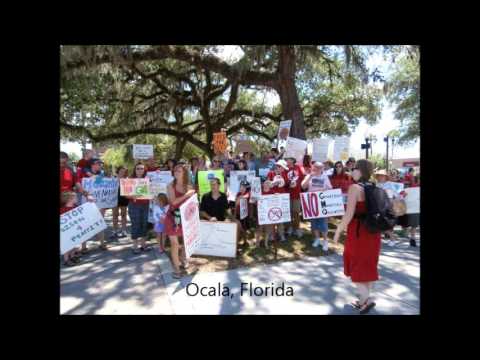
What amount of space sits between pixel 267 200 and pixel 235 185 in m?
1.65

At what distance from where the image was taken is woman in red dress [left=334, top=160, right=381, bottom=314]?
141 inches

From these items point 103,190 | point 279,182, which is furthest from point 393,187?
point 103,190

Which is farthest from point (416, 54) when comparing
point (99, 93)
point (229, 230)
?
point (99, 93)

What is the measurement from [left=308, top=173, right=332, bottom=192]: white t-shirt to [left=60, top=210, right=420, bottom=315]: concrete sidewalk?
1389 mm

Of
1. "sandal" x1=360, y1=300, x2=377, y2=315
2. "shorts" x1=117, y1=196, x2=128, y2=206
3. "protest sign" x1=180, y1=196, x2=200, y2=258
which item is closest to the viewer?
"sandal" x1=360, y1=300, x2=377, y2=315

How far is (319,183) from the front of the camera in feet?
21.7

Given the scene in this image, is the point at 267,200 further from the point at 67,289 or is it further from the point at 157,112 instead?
the point at 157,112

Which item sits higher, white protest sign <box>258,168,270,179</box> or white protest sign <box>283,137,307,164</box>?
white protest sign <box>283,137,307,164</box>

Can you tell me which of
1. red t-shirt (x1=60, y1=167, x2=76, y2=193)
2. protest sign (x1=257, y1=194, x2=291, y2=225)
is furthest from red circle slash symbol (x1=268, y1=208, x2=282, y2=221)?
red t-shirt (x1=60, y1=167, x2=76, y2=193)

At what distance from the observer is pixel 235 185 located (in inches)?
309

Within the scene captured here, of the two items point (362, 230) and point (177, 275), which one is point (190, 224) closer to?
point (177, 275)

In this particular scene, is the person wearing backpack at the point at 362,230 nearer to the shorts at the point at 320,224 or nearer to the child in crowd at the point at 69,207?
the shorts at the point at 320,224

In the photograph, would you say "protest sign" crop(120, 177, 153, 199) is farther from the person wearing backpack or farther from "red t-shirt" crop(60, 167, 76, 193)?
the person wearing backpack

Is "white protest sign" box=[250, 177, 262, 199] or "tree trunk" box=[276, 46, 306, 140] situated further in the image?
"tree trunk" box=[276, 46, 306, 140]
